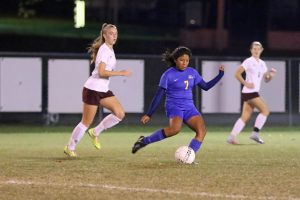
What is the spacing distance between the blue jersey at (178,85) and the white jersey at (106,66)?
3.87 feet

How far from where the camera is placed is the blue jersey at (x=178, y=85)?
13234 mm

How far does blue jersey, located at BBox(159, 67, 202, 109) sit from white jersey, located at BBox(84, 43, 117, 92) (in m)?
1.18

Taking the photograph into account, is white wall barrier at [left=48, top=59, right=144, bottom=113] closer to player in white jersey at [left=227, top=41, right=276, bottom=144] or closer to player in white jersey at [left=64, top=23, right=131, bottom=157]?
player in white jersey at [left=227, top=41, right=276, bottom=144]

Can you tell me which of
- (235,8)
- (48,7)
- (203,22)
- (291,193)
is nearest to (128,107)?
(291,193)

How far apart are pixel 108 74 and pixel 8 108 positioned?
9.74m

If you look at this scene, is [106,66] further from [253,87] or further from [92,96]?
[253,87]

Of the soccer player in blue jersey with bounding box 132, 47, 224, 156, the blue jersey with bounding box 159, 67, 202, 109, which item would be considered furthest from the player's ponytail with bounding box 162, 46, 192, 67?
the blue jersey with bounding box 159, 67, 202, 109

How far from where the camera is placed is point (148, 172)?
1216cm

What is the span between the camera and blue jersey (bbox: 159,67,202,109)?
13.2m

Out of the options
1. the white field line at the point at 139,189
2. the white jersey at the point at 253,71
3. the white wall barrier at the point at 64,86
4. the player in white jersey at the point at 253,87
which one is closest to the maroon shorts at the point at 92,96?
the white field line at the point at 139,189

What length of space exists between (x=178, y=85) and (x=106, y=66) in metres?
1.44

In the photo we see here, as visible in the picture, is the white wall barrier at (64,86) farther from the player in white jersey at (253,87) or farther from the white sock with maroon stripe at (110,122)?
the white sock with maroon stripe at (110,122)

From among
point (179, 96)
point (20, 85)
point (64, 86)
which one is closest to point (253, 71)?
point (179, 96)

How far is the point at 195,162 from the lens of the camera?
531 inches
